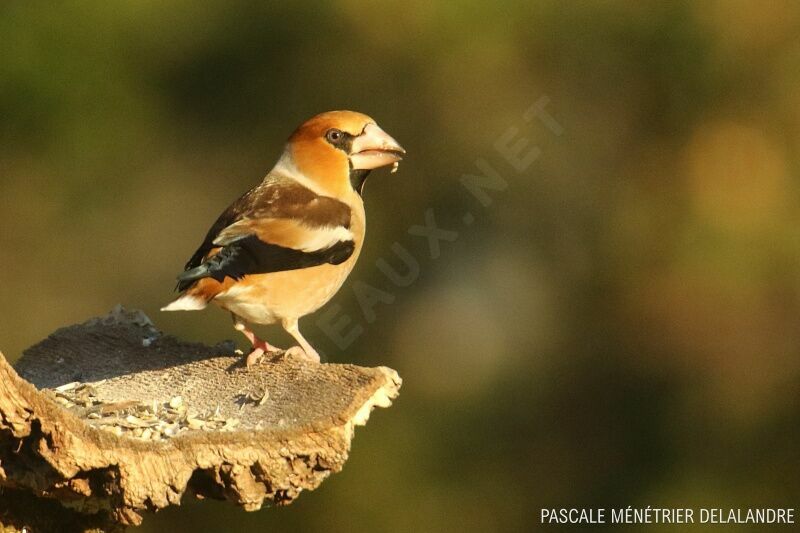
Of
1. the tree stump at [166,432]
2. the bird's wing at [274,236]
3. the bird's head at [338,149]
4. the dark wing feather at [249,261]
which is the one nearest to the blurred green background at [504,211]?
the bird's head at [338,149]

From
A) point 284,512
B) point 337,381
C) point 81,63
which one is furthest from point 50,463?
point 81,63

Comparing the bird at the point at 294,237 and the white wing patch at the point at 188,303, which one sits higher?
the bird at the point at 294,237

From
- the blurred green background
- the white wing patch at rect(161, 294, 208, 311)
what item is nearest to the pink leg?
the white wing patch at rect(161, 294, 208, 311)

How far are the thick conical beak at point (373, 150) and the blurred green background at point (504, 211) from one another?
252 centimetres

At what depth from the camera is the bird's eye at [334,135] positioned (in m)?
4.00

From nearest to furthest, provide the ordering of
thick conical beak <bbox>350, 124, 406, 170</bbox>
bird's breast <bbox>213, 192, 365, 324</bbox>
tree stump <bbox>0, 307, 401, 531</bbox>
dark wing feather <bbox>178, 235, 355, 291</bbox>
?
tree stump <bbox>0, 307, 401, 531</bbox> < dark wing feather <bbox>178, 235, 355, 291</bbox> < bird's breast <bbox>213, 192, 365, 324</bbox> < thick conical beak <bbox>350, 124, 406, 170</bbox>

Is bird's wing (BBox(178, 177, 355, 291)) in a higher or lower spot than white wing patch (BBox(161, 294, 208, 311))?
higher

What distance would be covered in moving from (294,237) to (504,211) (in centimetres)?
326

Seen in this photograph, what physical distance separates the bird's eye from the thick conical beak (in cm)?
6

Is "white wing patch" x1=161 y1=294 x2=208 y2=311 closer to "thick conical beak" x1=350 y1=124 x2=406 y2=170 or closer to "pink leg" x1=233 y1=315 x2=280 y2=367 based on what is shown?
"pink leg" x1=233 y1=315 x2=280 y2=367

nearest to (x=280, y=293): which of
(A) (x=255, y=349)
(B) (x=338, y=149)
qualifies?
(A) (x=255, y=349)

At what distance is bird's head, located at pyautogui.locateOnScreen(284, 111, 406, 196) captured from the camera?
396 centimetres

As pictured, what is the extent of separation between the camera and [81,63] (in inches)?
255

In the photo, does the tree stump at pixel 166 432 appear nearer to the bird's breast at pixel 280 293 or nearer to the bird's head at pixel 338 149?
the bird's breast at pixel 280 293
